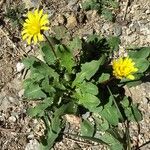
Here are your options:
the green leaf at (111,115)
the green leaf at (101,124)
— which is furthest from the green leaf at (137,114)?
the green leaf at (101,124)

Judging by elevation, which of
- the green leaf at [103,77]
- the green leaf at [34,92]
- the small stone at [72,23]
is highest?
the small stone at [72,23]

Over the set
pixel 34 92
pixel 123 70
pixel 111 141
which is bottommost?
pixel 111 141

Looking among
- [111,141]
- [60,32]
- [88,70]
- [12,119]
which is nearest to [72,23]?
[60,32]

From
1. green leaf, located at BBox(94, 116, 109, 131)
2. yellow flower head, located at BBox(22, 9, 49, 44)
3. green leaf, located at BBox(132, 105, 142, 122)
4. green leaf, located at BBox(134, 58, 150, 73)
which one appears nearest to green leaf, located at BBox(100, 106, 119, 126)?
green leaf, located at BBox(94, 116, 109, 131)

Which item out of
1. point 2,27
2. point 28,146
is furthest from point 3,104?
point 2,27

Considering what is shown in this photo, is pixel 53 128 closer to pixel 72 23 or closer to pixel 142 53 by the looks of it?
pixel 142 53

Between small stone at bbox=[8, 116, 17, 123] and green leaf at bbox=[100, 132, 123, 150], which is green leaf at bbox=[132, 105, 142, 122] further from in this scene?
small stone at bbox=[8, 116, 17, 123]

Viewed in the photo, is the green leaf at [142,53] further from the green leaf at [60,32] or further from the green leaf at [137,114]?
the green leaf at [60,32]
